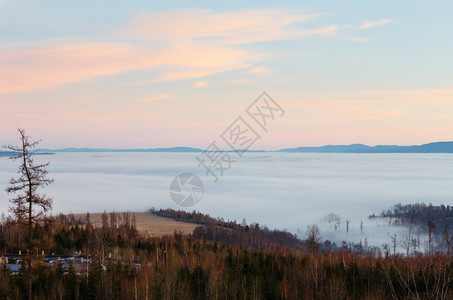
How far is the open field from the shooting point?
9943 cm

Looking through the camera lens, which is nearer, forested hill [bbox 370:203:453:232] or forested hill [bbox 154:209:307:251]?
forested hill [bbox 154:209:307:251]

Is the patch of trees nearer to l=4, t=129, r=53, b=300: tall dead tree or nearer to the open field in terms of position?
l=4, t=129, r=53, b=300: tall dead tree

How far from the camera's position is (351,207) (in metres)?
154

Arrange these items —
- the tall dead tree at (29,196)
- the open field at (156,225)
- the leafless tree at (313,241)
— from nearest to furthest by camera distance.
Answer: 1. the tall dead tree at (29,196)
2. the leafless tree at (313,241)
3. the open field at (156,225)

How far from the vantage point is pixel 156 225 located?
110 metres

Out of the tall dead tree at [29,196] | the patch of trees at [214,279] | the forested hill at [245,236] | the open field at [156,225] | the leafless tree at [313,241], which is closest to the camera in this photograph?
the tall dead tree at [29,196]

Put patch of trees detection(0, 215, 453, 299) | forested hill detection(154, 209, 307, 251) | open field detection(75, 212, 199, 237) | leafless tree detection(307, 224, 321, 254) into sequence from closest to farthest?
patch of trees detection(0, 215, 453, 299) < leafless tree detection(307, 224, 321, 254) < forested hill detection(154, 209, 307, 251) < open field detection(75, 212, 199, 237)

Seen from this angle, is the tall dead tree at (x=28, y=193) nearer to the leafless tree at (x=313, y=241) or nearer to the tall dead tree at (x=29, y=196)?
the tall dead tree at (x=29, y=196)

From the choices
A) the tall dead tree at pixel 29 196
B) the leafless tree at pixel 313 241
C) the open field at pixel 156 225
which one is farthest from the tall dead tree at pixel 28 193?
the open field at pixel 156 225

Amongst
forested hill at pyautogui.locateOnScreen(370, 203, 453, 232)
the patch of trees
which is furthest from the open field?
forested hill at pyautogui.locateOnScreen(370, 203, 453, 232)

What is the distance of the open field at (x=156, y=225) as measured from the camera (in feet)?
326

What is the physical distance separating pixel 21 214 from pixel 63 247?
103 feet

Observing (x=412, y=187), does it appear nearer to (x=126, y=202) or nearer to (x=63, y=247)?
(x=126, y=202)

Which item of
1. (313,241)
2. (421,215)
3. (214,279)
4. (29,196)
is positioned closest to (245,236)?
(313,241)
